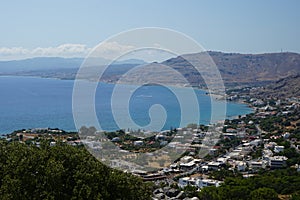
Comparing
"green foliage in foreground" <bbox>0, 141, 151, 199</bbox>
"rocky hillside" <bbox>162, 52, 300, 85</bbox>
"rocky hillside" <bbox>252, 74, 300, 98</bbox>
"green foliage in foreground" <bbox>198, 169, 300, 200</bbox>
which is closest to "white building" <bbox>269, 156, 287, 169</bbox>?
"green foliage in foreground" <bbox>198, 169, 300, 200</bbox>

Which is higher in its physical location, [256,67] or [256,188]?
[256,67]

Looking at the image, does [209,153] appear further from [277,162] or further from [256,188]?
[256,188]

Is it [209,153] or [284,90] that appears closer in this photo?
[209,153]

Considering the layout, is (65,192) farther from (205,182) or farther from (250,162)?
(250,162)

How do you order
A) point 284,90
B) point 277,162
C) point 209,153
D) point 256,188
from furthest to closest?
point 284,90 → point 209,153 → point 277,162 → point 256,188

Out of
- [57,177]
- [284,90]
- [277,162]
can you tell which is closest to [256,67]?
[284,90]

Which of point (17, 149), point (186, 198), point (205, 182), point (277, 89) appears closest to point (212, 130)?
point (205, 182)

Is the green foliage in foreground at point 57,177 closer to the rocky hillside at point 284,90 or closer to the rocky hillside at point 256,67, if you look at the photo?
the rocky hillside at point 284,90
